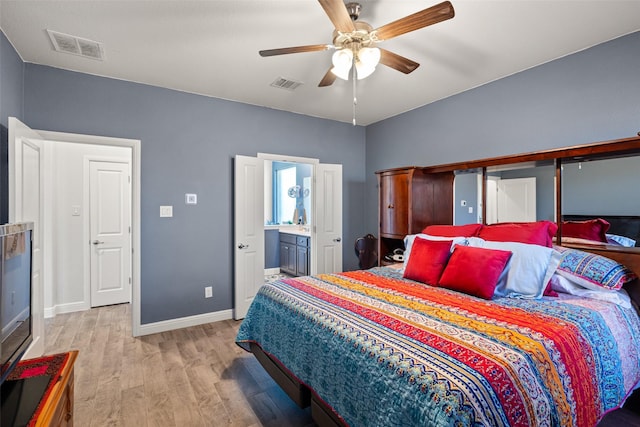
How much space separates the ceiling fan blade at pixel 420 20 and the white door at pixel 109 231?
4.17 meters

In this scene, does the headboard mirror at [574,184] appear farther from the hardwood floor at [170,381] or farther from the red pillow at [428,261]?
the hardwood floor at [170,381]

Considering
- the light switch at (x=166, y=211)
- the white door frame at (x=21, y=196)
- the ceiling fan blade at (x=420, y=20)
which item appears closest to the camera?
the ceiling fan blade at (x=420, y=20)

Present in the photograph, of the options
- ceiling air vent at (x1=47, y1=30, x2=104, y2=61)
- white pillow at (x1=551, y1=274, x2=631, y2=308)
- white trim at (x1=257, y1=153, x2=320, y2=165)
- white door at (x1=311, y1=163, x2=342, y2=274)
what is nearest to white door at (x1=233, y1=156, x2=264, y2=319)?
white trim at (x1=257, y1=153, x2=320, y2=165)

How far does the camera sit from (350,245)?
195 inches

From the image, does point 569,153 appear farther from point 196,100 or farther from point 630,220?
point 196,100

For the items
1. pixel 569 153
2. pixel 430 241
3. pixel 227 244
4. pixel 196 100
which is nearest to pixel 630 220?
pixel 569 153

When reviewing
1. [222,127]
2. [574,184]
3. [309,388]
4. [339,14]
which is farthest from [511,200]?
[222,127]

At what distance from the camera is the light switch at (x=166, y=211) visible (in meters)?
3.50

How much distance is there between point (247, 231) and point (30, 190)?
2051 millimetres

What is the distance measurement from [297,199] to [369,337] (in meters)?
5.57

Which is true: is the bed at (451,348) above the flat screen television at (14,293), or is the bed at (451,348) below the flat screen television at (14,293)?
below

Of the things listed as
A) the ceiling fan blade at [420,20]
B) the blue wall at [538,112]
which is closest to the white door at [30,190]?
the ceiling fan blade at [420,20]

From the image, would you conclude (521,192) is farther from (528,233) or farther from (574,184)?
(528,233)

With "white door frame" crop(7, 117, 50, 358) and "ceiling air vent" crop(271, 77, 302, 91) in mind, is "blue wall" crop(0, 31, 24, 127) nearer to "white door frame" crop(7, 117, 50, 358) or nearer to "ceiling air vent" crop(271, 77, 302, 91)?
"white door frame" crop(7, 117, 50, 358)
